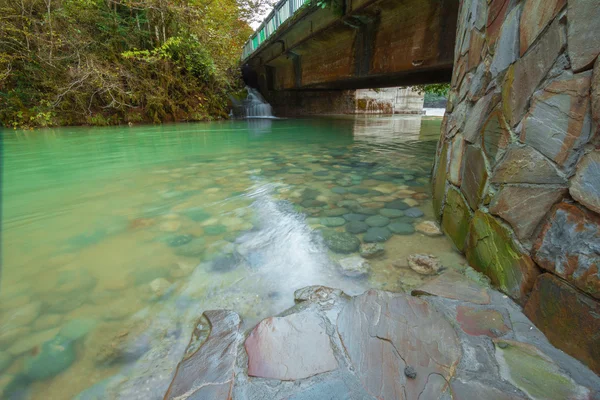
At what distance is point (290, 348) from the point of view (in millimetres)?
937

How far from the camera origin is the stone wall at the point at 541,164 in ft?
2.46

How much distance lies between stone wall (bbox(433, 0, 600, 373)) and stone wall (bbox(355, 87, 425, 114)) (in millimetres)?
17867

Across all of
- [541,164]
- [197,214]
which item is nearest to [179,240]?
[197,214]

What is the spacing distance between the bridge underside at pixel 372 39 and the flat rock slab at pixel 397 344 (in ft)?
14.0

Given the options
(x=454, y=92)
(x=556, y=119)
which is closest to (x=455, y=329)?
(x=556, y=119)

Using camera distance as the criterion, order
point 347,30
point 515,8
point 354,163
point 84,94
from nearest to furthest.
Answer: point 515,8 → point 354,163 → point 347,30 → point 84,94

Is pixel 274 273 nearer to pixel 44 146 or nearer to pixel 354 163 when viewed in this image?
pixel 354 163

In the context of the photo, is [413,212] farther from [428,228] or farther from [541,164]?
[541,164]

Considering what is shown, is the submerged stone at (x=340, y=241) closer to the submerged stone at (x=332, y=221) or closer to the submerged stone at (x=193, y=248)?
the submerged stone at (x=332, y=221)

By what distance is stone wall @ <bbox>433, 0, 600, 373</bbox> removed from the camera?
0.75m

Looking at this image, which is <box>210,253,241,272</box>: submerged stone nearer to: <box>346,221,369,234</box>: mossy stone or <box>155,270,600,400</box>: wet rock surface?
<box>155,270,600,400</box>: wet rock surface

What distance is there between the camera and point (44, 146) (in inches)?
201

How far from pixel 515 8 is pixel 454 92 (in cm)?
94

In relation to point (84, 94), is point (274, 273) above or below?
below
